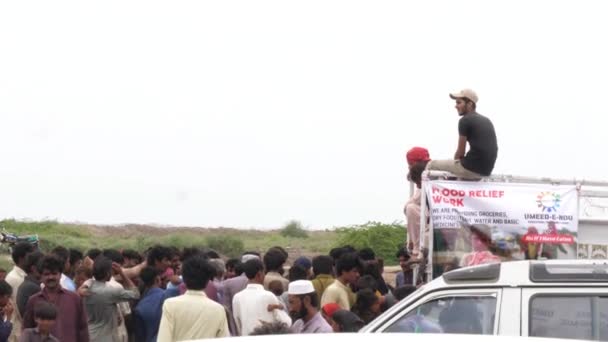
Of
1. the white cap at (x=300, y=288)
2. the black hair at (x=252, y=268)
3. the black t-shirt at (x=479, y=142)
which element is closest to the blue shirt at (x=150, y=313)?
the black hair at (x=252, y=268)

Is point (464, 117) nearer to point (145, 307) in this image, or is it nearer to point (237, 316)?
point (237, 316)

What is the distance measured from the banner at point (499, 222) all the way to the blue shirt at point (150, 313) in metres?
2.64

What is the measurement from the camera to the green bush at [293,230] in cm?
6900

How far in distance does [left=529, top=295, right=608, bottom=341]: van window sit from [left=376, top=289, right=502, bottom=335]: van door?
0.23 m

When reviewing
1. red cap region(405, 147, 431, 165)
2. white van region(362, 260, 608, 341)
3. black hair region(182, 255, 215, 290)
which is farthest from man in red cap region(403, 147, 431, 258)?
white van region(362, 260, 608, 341)

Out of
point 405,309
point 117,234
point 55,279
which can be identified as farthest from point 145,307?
point 117,234

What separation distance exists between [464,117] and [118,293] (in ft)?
11.1

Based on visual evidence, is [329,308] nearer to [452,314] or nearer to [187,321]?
[187,321]

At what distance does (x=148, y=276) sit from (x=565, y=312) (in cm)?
551

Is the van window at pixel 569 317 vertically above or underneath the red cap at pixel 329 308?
above

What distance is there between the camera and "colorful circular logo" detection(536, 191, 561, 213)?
1030 cm

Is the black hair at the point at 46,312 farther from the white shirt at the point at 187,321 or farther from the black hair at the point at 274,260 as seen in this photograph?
the black hair at the point at 274,260

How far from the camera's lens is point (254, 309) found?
1035 cm

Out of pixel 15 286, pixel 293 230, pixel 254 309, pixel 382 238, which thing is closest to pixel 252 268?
pixel 254 309
